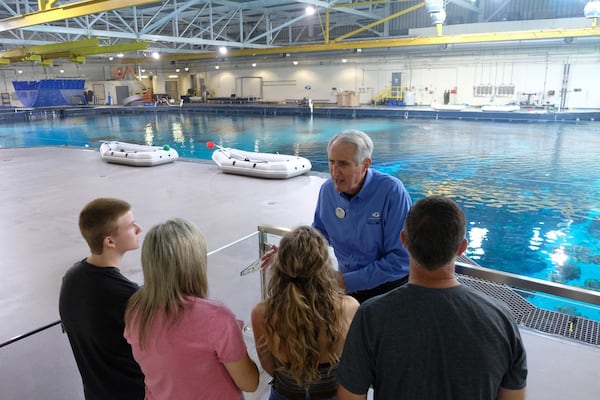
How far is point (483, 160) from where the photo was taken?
10.9 metres

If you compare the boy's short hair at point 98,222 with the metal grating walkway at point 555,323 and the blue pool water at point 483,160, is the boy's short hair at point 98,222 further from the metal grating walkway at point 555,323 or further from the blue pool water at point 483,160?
the blue pool water at point 483,160

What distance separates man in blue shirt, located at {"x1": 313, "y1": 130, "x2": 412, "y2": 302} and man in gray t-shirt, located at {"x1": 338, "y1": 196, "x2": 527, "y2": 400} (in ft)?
2.94

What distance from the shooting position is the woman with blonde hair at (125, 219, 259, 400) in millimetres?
1237

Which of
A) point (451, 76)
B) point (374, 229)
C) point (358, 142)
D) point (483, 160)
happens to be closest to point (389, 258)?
point (374, 229)

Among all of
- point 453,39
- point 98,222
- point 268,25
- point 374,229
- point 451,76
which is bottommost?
point 374,229

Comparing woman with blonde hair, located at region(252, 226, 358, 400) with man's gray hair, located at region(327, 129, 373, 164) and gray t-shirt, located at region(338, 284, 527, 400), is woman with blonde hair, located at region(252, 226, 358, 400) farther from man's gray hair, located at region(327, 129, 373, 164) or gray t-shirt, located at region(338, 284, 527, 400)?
man's gray hair, located at region(327, 129, 373, 164)

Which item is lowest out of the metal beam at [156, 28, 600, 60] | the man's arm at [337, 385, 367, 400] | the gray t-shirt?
the man's arm at [337, 385, 367, 400]

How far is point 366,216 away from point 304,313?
0.88 meters

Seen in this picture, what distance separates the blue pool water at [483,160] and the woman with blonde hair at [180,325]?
4.52m

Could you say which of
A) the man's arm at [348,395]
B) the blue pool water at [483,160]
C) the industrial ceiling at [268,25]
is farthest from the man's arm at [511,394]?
the industrial ceiling at [268,25]

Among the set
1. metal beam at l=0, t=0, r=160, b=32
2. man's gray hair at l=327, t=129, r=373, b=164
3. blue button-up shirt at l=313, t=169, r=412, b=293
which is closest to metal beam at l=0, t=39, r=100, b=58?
metal beam at l=0, t=0, r=160, b=32

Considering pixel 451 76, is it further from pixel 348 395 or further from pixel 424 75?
pixel 348 395

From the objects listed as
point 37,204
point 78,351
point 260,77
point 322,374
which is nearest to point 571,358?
point 322,374

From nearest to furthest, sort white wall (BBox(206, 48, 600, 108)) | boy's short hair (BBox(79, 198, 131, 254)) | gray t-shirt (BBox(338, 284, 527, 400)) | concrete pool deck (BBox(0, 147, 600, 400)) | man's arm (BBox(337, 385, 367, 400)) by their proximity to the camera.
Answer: gray t-shirt (BBox(338, 284, 527, 400)) < man's arm (BBox(337, 385, 367, 400)) < boy's short hair (BBox(79, 198, 131, 254)) < concrete pool deck (BBox(0, 147, 600, 400)) < white wall (BBox(206, 48, 600, 108))
